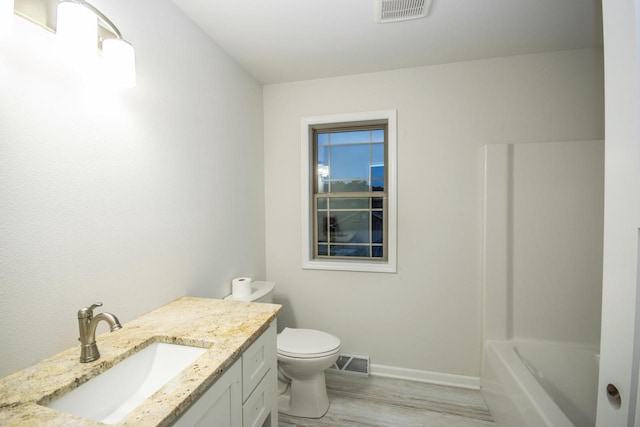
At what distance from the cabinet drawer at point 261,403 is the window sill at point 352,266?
1.14 m

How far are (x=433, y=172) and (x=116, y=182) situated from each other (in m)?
2.04

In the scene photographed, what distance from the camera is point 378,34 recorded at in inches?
70.9

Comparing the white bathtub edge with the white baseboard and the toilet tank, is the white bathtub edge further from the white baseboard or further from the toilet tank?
the toilet tank

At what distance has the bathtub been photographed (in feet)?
4.65

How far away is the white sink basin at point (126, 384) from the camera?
854 mm

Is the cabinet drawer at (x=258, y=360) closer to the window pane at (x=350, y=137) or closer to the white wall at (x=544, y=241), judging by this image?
the white wall at (x=544, y=241)

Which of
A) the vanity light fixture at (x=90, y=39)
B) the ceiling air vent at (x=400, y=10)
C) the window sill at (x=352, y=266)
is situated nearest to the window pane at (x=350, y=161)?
the window sill at (x=352, y=266)

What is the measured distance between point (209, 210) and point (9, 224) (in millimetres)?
987

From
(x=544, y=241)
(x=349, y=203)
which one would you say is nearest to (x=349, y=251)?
(x=349, y=203)

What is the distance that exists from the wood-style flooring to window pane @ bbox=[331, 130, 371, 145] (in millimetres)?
2012

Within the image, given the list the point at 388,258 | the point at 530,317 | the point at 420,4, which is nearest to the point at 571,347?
the point at 530,317

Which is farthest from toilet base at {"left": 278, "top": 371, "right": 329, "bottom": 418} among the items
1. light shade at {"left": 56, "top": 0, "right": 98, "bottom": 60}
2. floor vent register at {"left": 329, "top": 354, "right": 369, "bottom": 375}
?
light shade at {"left": 56, "top": 0, "right": 98, "bottom": 60}

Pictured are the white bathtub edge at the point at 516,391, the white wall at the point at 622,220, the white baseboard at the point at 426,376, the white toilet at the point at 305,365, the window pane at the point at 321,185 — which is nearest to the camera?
the white wall at the point at 622,220

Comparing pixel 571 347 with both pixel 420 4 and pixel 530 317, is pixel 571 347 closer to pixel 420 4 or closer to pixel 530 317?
pixel 530 317
